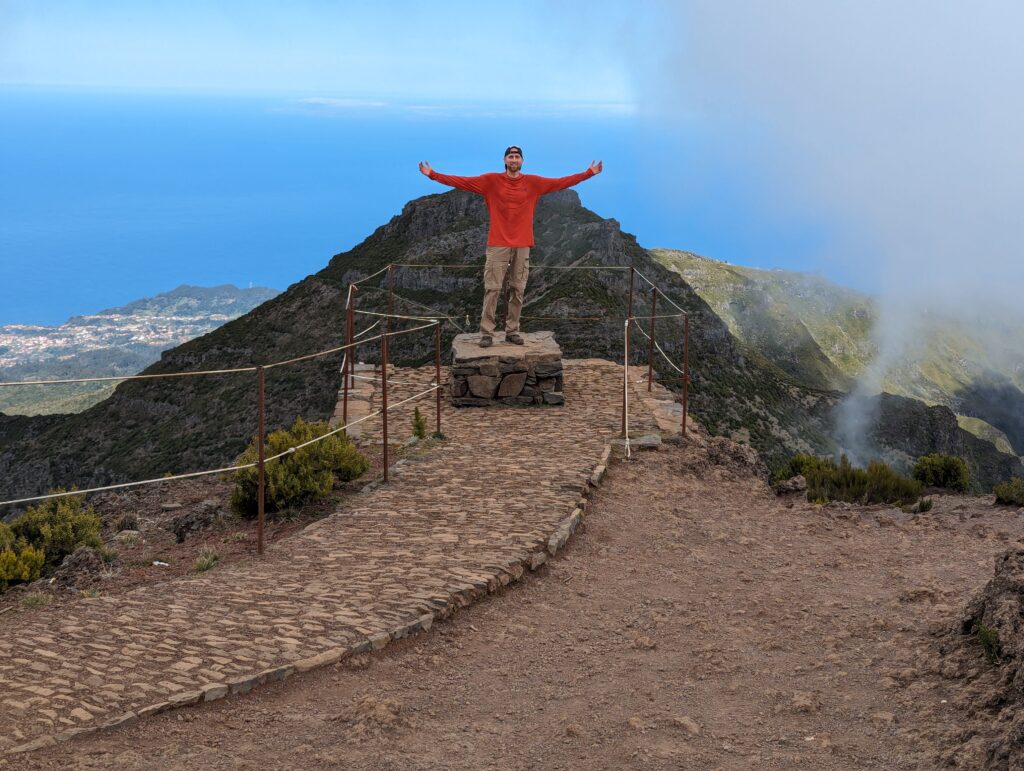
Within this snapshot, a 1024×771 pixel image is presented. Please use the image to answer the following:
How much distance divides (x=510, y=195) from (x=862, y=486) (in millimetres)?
5444

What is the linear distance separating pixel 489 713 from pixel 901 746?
85.5 inches

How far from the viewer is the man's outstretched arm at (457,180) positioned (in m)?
13.4

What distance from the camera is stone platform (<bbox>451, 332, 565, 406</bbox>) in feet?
45.4

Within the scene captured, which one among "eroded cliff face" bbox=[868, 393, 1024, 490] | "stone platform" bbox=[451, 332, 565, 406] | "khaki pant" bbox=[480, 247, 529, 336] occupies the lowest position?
"eroded cliff face" bbox=[868, 393, 1024, 490]

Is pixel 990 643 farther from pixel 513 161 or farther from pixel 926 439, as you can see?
pixel 926 439

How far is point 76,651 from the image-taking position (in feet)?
20.8

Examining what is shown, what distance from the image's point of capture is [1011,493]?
37.7 ft

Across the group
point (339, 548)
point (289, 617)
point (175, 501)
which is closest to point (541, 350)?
point (175, 501)

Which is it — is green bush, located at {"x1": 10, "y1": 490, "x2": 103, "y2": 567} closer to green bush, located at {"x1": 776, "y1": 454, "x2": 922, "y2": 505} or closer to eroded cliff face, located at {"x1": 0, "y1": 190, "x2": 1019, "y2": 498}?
green bush, located at {"x1": 776, "y1": 454, "x2": 922, "y2": 505}

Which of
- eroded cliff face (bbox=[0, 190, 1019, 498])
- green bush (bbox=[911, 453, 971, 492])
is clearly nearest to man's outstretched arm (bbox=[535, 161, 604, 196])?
green bush (bbox=[911, 453, 971, 492])

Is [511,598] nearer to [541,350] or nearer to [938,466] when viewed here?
[541,350]

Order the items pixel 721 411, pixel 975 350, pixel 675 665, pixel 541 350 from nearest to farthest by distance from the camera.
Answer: pixel 675 665
pixel 541 350
pixel 721 411
pixel 975 350

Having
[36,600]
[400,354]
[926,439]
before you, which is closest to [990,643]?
[36,600]

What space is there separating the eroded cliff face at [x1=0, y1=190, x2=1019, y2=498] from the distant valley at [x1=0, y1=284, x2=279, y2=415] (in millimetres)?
18235
